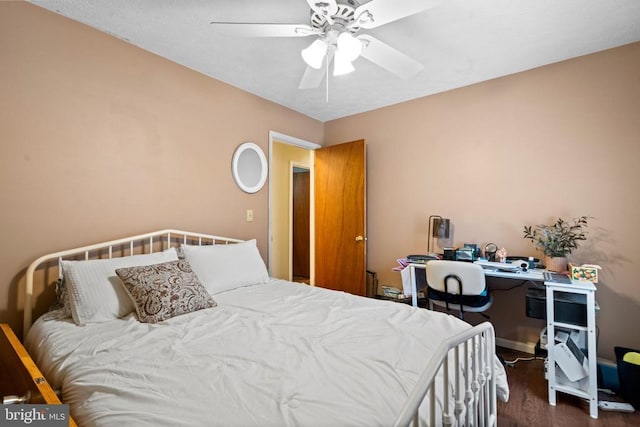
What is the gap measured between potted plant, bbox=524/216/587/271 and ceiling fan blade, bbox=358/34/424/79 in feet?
5.51

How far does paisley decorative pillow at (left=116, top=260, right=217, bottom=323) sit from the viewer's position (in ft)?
5.22

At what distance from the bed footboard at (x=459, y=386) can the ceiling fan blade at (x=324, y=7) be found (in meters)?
1.57

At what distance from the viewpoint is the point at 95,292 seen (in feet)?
5.32

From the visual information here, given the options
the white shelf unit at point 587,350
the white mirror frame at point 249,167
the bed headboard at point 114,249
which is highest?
the white mirror frame at point 249,167

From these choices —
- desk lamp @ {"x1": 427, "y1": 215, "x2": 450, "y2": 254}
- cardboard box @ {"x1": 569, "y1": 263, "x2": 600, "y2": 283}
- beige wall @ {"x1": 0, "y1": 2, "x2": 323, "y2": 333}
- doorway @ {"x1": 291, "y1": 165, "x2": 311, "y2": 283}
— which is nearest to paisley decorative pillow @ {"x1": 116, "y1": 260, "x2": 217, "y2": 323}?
beige wall @ {"x1": 0, "y1": 2, "x2": 323, "y2": 333}

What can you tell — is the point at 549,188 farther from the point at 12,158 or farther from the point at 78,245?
the point at 12,158

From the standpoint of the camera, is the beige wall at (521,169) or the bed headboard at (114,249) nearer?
the bed headboard at (114,249)

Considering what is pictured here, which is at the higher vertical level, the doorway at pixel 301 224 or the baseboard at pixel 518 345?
the doorway at pixel 301 224

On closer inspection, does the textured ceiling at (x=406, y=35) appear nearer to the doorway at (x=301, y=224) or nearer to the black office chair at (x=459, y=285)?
the black office chair at (x=459, y=285)

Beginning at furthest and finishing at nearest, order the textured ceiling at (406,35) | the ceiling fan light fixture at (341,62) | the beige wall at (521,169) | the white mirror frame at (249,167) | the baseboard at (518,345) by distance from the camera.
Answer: the white mirror frame at (249,167) < the baseboard at (518,345) < the beige wall at (521,169) < the textured ceiling at (406,35) < the ceiling fan light fixture at (341,62)

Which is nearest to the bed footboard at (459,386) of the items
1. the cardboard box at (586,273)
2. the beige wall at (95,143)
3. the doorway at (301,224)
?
the cardboard box at (586,273)

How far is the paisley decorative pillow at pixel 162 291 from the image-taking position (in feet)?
5.22

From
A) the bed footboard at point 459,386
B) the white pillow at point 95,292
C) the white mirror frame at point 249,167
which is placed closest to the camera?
the bed footboard at point 459,386

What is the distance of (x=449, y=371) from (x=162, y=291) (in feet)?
4.83
